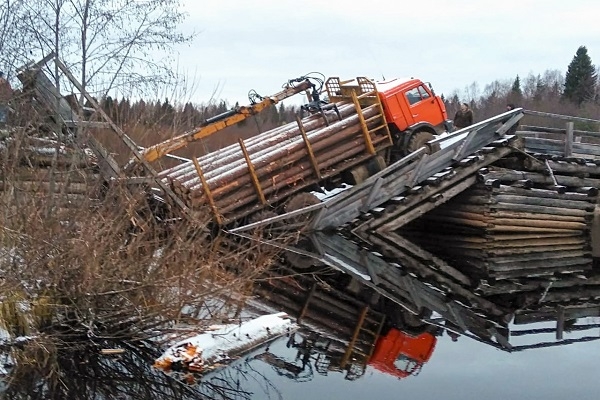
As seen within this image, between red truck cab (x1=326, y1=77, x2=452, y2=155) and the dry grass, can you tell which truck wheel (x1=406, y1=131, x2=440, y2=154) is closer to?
red truck cab (x1=326, y1=77, x2=452, y2=155)

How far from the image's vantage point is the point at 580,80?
78.0m

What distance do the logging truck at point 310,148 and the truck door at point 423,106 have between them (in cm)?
2

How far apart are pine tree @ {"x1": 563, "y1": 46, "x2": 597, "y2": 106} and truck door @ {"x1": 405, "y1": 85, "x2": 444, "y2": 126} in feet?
199

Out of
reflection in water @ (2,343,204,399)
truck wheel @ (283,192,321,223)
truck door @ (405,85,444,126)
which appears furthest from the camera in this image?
truck door @ (405,85,444,126)

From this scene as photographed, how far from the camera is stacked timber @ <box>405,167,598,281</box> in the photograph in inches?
711

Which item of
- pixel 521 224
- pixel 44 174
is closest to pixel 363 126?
pixel 521 224

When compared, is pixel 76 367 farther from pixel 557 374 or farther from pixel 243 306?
pixel 557 374

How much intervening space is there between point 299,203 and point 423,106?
420 centimetres

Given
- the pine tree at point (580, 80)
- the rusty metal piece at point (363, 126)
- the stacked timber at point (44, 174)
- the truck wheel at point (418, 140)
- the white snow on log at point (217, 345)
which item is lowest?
the pine tree at point (580, 80)

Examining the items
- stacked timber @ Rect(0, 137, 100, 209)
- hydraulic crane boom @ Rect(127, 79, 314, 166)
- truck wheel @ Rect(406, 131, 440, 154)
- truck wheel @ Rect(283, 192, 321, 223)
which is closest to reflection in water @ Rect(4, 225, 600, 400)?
truck wheel @ Rect(283, 192, 321, 223)

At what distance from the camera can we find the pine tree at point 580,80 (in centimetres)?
7688

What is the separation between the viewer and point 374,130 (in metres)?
19.1

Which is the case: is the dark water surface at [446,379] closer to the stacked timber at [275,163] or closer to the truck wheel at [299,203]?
the stacked timber at [275,163]

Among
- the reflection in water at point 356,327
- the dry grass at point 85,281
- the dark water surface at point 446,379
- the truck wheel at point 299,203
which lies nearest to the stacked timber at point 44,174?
the dry grass at point 85,281
